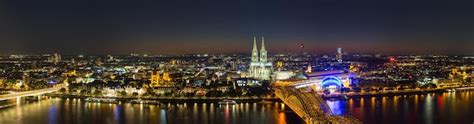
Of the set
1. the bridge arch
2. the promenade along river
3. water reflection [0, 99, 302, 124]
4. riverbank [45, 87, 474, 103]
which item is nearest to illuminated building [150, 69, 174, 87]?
riverbank [45, 87, 474, 103]

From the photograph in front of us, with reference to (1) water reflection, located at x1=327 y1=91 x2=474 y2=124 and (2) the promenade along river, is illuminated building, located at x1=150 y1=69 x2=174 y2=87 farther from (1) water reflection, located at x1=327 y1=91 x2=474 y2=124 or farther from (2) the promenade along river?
(1) water reflection, located at x1=327 y1=91 x2=474 y2=124

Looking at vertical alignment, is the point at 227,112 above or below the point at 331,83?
below

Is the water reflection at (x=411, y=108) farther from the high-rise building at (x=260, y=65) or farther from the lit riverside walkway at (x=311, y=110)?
the high-rise building at (x=260, y=65)

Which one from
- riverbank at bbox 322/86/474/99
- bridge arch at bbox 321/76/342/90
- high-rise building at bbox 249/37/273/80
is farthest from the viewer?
high-rise building at bbox 249/37/273/80

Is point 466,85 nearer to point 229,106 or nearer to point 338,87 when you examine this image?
point 338,87

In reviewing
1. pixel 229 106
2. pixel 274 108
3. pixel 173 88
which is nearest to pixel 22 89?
pixel 173 88

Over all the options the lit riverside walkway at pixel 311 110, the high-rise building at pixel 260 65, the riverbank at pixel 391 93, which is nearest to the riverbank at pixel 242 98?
the riverbank at pixel 391 93

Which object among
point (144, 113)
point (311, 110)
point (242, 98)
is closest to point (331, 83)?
point (242, 98)

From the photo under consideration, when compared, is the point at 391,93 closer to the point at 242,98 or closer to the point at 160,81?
the point at 242,98
